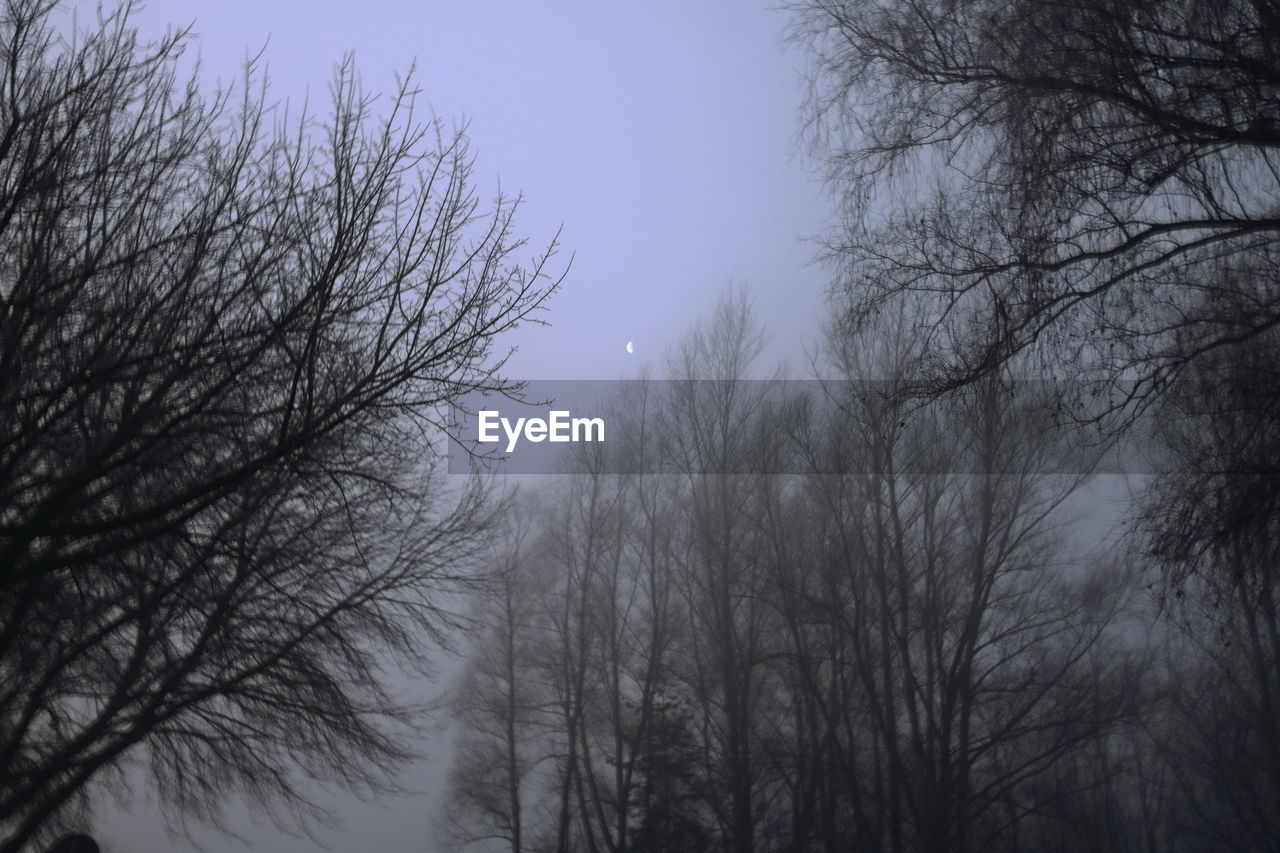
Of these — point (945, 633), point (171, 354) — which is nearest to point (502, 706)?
point (945, 633)

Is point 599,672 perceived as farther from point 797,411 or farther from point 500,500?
point 797,411

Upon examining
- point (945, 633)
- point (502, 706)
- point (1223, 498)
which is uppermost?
point (945, 633)

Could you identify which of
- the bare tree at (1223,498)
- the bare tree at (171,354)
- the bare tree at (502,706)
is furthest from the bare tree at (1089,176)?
the bare tree at (502,706)

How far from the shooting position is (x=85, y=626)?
6.11 meters

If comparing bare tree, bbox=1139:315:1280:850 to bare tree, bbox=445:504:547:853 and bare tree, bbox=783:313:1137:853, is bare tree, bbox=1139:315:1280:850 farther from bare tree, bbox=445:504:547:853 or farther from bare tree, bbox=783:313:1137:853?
bare tree, bbox=445:504:547:853

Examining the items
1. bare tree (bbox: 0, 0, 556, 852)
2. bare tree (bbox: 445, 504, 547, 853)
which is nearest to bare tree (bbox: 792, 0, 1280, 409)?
bare tree (bbox: 0, 0, 556, 852)

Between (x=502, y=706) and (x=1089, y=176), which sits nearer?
(x=1089, y=176)

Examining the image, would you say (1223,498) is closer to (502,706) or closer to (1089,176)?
(1089,176)

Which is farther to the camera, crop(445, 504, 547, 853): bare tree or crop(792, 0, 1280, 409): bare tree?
crop(445, 504, 547, 853): bare tree

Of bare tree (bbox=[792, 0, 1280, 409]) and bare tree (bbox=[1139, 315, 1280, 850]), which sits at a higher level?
bare tree (bbox=[792, 0, 1280, 409])

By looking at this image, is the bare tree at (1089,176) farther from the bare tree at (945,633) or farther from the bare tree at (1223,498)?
the bare tree at (945,633)

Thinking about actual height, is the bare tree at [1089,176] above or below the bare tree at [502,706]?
above

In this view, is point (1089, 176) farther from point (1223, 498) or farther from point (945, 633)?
point (945, 633)

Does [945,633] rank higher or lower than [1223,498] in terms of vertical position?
higher
